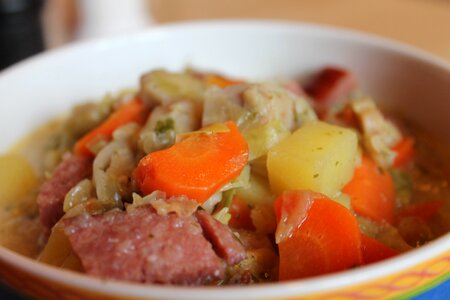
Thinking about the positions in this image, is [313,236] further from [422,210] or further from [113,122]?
[113,122]

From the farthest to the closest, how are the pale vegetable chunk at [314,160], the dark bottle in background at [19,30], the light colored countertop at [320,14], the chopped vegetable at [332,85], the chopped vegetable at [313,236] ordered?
the light colored countertop at [320,14] < the dark bottle in background at [19,30] < the chopped vegetable at [332,85] < the pale vegetable chunk at [314,160] < the chopped vegetable at [313,236]

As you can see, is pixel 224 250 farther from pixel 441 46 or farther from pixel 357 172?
pixel 441 46

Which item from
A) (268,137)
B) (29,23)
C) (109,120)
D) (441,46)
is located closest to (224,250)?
(268,137)

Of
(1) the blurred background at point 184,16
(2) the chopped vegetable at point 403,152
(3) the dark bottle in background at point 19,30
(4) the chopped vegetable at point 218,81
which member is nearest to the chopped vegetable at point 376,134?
(2) the chopped vegetable at point 403,152

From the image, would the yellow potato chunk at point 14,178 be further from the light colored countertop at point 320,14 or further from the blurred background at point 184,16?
the light colored countertop at point 320,14

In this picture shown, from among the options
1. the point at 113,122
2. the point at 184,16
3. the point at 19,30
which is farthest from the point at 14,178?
the point at 184,16
